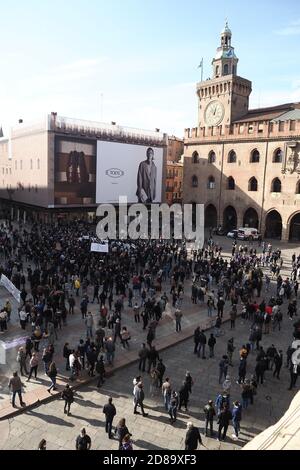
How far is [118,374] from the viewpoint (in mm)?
12602

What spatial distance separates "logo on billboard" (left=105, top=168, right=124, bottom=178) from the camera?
1810 inches

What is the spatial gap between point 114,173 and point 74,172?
5373mm

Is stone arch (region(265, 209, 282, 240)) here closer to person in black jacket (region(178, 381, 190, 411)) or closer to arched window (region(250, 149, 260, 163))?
arched window (region(250, 149, 260, 163))

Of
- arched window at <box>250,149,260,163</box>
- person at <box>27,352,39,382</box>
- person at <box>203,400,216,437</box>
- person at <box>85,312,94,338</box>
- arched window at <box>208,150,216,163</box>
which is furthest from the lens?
arched window at <box>208,150,216,163</box>

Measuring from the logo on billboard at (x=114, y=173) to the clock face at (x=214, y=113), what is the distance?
1387 cm

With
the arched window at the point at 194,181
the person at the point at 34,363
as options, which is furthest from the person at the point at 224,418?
the arched window at the point at 194,181

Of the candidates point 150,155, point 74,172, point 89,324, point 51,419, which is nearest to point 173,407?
point 51,419

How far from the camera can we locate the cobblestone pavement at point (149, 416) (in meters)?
9.24

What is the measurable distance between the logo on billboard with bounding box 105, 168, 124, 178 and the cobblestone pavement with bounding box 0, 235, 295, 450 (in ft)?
113

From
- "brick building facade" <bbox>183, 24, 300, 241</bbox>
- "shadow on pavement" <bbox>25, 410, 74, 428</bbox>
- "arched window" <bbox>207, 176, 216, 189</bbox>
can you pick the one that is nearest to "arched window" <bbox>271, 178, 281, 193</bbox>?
"brick building facade" <bbox>183, 24, 300, 241</bbox>

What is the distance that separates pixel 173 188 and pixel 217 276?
42094 millimetres

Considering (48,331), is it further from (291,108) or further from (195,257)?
(291,108)

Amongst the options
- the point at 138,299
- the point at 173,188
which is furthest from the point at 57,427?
the point at 173,188

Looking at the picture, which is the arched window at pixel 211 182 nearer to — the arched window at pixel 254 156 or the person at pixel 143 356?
the arched window at pixel 254 156
